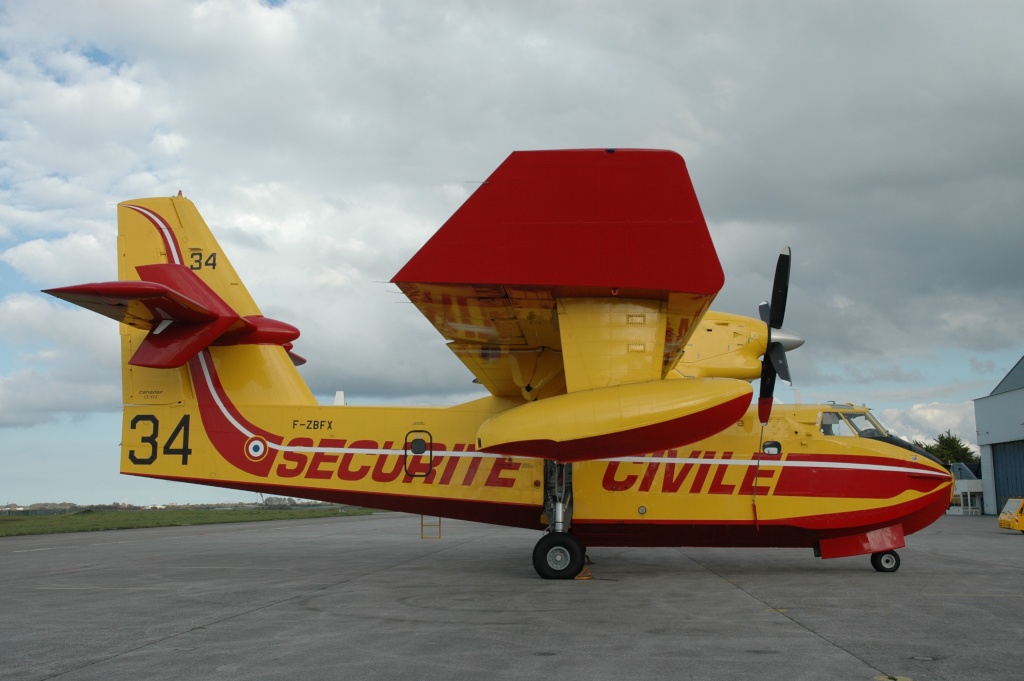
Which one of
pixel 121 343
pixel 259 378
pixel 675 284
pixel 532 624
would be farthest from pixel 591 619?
pixel 121 343

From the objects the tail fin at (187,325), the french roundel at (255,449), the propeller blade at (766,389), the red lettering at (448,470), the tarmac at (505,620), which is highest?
the tail fin at (187,325)

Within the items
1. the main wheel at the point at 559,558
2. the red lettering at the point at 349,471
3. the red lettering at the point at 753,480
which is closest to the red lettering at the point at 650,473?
the red lettering at the point at 753,480

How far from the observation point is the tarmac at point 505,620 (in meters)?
6.18

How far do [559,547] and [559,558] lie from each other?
0.17m

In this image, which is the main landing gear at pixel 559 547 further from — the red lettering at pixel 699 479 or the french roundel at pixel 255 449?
the french roundel at pixel 255 449

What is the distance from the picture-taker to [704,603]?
9625 mm

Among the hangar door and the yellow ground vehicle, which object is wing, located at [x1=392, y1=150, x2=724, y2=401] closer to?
the yellow ground vehicle

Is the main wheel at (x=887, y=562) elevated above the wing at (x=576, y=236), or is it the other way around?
the wing at (x=576, y=236)

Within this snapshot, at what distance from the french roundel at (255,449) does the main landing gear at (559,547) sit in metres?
5.07

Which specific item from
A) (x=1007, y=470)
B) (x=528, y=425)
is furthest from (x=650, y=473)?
(x=1007, y=470)

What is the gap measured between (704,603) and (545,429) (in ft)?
9.61

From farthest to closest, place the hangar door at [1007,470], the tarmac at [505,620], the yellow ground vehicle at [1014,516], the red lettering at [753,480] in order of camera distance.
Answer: the hangar door at [1007,470] < the yellow ground vehicle at [1014,516] < the red lettering at [753,480] < the tarmac at [505,620]

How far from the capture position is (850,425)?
13492mm

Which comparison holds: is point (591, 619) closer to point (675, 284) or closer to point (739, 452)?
point (675, 284)
